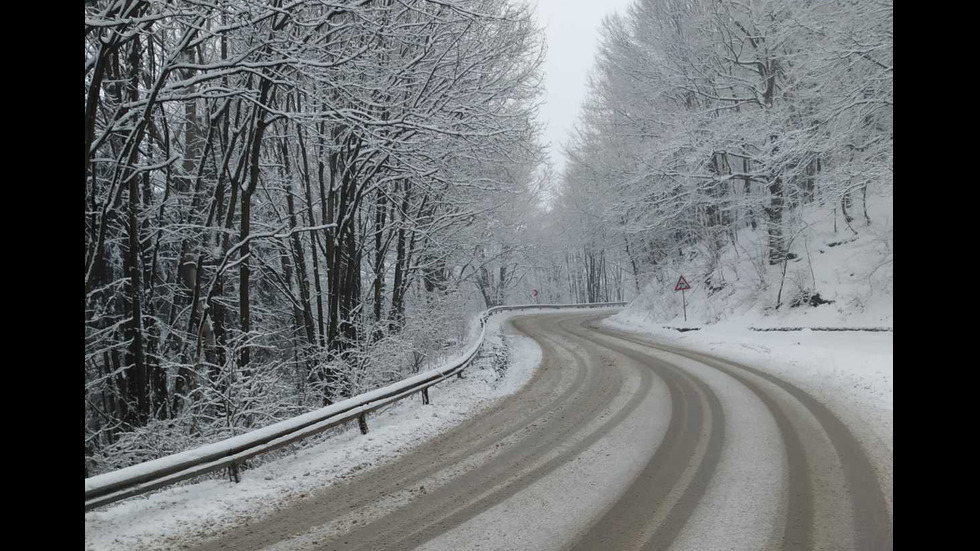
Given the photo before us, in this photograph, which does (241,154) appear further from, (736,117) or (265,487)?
(736,117)

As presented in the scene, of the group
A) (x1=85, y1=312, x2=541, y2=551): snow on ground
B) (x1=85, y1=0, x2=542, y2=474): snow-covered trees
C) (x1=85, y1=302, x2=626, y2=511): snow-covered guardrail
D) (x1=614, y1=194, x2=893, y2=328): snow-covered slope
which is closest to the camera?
(x1=85, y1=302, x2=626, y2=511): snow-covered guardrail

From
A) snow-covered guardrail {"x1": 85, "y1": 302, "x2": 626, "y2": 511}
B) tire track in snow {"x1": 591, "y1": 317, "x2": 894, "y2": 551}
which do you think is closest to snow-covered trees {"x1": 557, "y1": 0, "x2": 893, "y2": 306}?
tire track in snow {"x1": 591, "y1": 317, "x2": 894, "y2": 551}

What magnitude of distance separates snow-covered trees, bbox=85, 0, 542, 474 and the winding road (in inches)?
135

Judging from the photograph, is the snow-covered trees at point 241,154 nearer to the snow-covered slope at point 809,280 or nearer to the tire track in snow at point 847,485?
the tire track in snow at point 847,485

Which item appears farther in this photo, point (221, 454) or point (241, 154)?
point (241, 154)

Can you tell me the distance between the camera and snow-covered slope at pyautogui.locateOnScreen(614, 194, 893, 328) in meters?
15.3

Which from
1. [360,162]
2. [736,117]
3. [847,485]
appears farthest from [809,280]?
[360,162]

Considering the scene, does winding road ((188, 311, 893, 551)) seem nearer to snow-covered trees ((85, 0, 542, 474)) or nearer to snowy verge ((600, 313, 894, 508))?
snowy verge ((600, 313, 894, 508))

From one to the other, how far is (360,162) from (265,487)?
8.89m

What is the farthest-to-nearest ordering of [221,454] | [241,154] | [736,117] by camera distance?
[736,117] < [241,154] < [221,454]

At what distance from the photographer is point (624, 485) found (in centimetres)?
518

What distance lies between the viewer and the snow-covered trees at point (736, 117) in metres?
13.9

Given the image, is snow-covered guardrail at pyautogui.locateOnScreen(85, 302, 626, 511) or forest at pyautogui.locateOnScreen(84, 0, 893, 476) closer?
snow-covered guardrail at pyautogui.locateOnScreen(85, 302, 626, 511)
